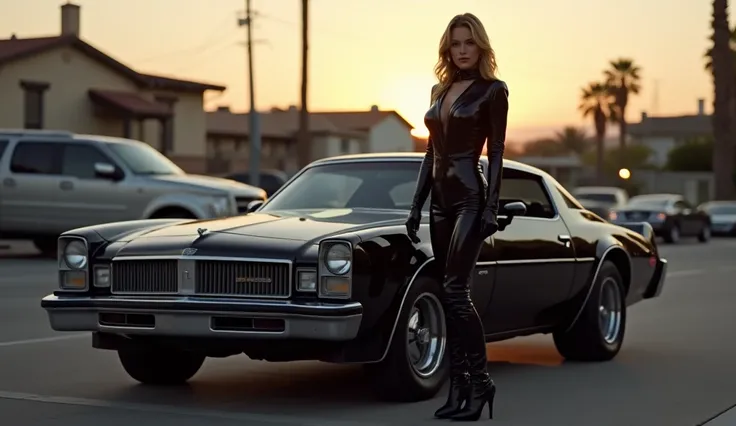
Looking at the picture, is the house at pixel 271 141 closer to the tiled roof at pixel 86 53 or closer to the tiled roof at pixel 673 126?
the tiled roof at pixel 86 53

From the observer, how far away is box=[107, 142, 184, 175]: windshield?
2075 cm

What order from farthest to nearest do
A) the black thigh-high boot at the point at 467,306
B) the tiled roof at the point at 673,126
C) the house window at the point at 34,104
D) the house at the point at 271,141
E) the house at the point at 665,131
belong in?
the house at the point at 665,131 → the tiled roof at the point at 673,126 → the house at the point at 271,141 → the house window at the point at 34,104 → the black thigh-high boot at the point at 467,306

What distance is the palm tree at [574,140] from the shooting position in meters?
142

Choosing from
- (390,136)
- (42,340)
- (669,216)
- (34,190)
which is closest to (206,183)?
(34,190)

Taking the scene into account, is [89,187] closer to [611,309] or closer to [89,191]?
[89,191]

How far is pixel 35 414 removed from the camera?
717 centimetres

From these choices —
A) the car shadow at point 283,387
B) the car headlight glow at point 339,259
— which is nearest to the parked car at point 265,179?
the car shadow at point 283,387

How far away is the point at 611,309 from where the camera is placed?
9.95 meters

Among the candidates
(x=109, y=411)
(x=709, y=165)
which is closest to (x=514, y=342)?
(x=109, y=411)

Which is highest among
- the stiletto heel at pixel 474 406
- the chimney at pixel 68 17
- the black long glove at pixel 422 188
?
the chimney at pixel 68 17

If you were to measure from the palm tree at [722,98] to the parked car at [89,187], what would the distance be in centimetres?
2736

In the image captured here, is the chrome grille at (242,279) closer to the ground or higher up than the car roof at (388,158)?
closer to the ground

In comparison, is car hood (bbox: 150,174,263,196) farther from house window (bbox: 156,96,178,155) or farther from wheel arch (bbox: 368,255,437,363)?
house window (bbox: 156,96,178,155)

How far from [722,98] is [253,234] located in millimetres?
41190
